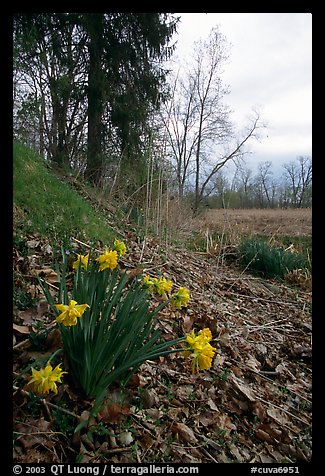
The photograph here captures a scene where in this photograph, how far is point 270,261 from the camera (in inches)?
157

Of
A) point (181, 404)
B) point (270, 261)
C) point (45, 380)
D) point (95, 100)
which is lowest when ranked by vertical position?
point (181, 404)

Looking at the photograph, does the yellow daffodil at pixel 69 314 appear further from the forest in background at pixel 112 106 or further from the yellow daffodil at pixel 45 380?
the forest in background at pixel 112 106

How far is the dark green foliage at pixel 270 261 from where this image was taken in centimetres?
397

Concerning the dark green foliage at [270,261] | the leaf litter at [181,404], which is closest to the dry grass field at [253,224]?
the dark green foliage at [270,261]

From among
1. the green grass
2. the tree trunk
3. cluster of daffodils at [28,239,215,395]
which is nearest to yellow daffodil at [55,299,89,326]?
cluster of daffodils at [28,239,215,395]

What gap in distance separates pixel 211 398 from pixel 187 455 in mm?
327

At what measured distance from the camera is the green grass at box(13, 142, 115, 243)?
227cm

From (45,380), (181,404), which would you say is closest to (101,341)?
(45,380)

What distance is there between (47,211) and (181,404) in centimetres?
187

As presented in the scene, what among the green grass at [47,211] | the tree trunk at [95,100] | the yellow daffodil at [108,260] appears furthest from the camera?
the tree trunk at [95,100]

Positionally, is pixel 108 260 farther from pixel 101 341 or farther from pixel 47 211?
pixel 47 211

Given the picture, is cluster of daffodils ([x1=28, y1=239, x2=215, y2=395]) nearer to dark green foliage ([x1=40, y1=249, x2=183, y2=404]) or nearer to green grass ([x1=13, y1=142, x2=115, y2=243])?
dark green foliage ([x1=40, y1=249, x2=183, y2=404])

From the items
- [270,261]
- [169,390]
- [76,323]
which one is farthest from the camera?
[270,261]

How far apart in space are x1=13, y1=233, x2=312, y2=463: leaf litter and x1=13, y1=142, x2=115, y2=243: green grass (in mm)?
237
